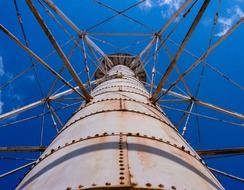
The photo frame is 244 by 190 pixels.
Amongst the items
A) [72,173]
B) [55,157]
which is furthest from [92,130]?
[72,173]

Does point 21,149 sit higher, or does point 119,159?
point 21,149

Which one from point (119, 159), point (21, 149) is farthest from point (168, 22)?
point (119, 159)

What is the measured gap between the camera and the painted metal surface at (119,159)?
170 inches

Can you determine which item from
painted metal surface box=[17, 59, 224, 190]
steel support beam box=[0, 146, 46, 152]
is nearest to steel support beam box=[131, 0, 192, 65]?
painted metal surface box=[17, 59, 224, 190]

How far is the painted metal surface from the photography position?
4.31 meters

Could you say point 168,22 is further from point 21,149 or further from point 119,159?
point 119,159

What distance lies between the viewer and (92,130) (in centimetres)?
636

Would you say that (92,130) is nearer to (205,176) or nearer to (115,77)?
(205,176)

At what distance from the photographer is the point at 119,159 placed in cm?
477

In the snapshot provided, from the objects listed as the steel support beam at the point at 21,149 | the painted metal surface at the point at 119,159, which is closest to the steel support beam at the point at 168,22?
the painted metal surface at the point at 119,159

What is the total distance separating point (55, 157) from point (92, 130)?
0.92m

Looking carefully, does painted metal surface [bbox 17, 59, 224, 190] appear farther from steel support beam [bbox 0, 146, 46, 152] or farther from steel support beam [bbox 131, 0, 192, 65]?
steel support beam [bbox 131, 0, 192, 65]

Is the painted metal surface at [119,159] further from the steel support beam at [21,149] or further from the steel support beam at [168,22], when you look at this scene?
the steel support beam at [168,22]

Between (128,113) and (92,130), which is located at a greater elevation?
(128,113)
